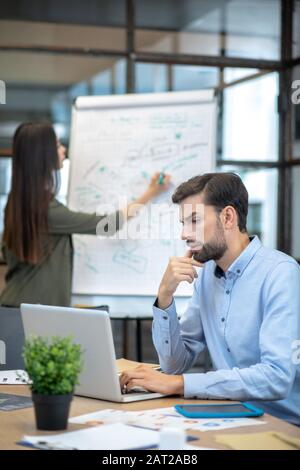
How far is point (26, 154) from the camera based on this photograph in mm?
3551

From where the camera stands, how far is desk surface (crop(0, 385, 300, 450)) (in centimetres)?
154

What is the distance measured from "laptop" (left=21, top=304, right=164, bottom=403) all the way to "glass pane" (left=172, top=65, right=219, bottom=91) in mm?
2937

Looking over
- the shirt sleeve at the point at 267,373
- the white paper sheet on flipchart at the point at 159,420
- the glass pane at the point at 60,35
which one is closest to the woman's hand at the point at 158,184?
the glass pane at the point at 60,35

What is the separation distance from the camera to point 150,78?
465 centimetres

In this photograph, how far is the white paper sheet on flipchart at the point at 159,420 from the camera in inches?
64.9

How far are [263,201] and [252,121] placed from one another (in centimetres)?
51

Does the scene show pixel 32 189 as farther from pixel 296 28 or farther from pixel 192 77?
pixel 296 28

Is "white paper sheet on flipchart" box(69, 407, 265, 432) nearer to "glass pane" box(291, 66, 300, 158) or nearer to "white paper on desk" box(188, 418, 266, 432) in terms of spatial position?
"white paper on desk" box(188, 418, 266, 432)

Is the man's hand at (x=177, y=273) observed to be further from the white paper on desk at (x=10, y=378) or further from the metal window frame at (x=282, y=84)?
the metal window frame at (x=282, y=84)

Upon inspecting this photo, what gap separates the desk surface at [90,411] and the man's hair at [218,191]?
2.01 ft

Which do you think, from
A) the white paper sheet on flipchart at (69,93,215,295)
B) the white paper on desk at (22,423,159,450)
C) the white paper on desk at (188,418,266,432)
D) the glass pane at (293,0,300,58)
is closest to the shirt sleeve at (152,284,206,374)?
the white paper on desk at (188,418,266,432)

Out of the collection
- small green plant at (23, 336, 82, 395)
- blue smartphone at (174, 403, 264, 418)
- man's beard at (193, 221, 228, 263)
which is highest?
man's beard at (193, 221, 228, 263)
